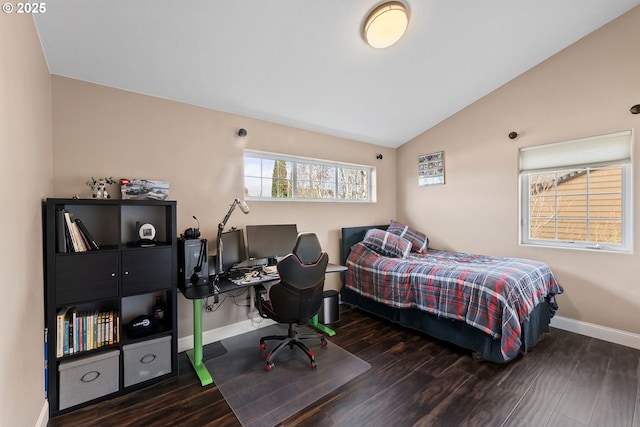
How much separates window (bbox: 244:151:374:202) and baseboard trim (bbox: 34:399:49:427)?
220cm

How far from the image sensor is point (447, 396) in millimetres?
1992

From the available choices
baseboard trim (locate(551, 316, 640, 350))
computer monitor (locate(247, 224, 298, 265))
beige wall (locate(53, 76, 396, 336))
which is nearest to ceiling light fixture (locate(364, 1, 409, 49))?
beige wall (locate(53, 76, 396, 336))

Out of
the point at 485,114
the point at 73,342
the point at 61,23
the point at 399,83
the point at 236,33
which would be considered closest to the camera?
the point at 61,23

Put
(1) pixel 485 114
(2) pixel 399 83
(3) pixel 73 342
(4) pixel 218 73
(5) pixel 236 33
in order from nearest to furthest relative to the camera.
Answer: (3) pixel 73 342 → (5) pixel 236 33 → (4) pixel 218 73 → (2) pixel 399 83 → (1) pixel 485 114

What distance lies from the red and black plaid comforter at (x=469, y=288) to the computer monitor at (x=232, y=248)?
154cm

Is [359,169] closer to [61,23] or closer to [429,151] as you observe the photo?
[429,151]

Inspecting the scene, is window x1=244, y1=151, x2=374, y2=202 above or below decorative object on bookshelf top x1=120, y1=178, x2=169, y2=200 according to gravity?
above

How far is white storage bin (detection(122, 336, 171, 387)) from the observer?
2.04 m

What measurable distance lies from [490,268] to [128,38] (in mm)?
3620

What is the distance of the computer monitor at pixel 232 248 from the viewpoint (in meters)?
2.73

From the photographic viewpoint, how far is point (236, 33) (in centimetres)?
210

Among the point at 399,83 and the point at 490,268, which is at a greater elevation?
the point at 399,83

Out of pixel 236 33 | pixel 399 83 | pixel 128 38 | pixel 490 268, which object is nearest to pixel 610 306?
pixel 490 268

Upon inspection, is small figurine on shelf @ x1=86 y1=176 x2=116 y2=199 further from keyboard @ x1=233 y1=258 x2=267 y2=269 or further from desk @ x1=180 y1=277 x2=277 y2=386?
keyboard @ x1=233 y1=258 x2=267 y2=269
